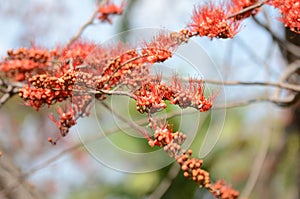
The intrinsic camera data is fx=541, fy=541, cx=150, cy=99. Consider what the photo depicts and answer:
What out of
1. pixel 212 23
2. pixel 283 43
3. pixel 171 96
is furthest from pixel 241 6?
pixel 283 43

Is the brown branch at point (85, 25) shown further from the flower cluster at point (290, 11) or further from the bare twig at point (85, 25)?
the flower cluster at point (290, 11)

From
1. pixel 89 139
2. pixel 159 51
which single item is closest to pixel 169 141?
pixel 159 51

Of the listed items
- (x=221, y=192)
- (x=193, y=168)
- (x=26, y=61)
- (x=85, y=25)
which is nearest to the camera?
(x=193, y=168)

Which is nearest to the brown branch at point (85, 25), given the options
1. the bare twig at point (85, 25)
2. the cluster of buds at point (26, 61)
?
the bare twig at point (85, 25)

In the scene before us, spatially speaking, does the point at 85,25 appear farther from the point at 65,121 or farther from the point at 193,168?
the point at 193,168

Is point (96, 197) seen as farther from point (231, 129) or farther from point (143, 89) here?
point (143, 89)

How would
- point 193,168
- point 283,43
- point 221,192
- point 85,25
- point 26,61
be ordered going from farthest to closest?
1. point 283,43
2. point 85,25
3. point 26,61
4. point 221,192
5. point 193,168

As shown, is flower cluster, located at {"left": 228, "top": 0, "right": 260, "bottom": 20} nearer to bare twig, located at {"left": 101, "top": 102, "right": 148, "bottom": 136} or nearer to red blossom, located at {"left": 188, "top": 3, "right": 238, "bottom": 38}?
red blossom, located at {"left": 188, "top": 3, "right": 238, "bottom": 38}
